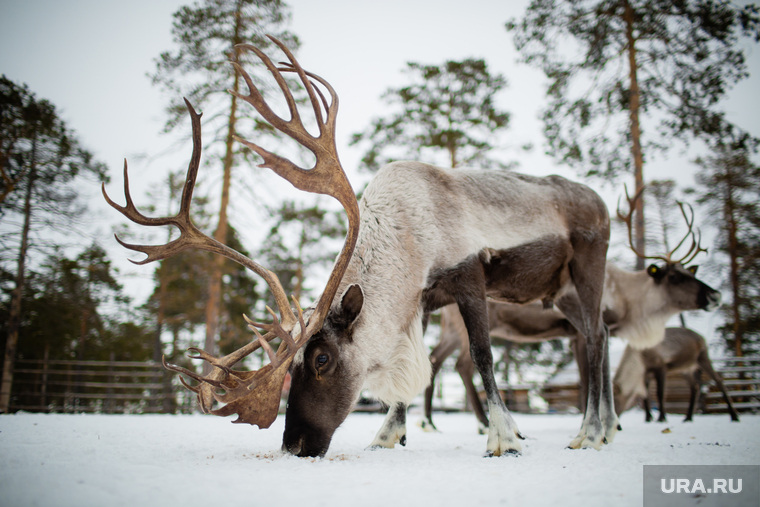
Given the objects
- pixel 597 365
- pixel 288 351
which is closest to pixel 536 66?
pixel 597 365

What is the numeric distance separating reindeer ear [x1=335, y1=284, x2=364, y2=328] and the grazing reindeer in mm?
6153

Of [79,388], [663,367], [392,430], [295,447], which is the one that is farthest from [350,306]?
[79,388]

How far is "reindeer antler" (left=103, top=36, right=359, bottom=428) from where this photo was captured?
2.74 m

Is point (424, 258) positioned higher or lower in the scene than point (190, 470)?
higher

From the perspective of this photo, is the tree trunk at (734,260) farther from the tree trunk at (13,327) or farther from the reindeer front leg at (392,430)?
the tree trunk at (13,327)

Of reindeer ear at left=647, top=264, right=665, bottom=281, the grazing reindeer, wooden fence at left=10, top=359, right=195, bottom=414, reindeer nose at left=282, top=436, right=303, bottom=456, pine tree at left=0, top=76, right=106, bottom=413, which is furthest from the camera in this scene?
wooden fence at left=10, top=359, right=195, bottom=414

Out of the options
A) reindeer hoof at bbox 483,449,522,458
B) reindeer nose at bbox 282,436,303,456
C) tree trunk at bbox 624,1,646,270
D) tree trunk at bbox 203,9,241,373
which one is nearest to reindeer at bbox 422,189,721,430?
tree trunk at bbox 624,1,646,270

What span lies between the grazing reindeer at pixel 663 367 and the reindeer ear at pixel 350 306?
615 cm

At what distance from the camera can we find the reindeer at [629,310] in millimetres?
6461

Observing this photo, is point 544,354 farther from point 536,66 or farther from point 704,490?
point 704,490

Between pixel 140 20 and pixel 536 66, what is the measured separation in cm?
939

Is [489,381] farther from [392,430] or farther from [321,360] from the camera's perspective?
[321,360]

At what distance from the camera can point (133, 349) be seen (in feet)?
55.0

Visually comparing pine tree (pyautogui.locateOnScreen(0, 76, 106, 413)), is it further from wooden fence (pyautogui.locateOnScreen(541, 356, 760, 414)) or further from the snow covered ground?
wooden fence (pyautogui.locateOnScreen(541, 356, 760, 414))
